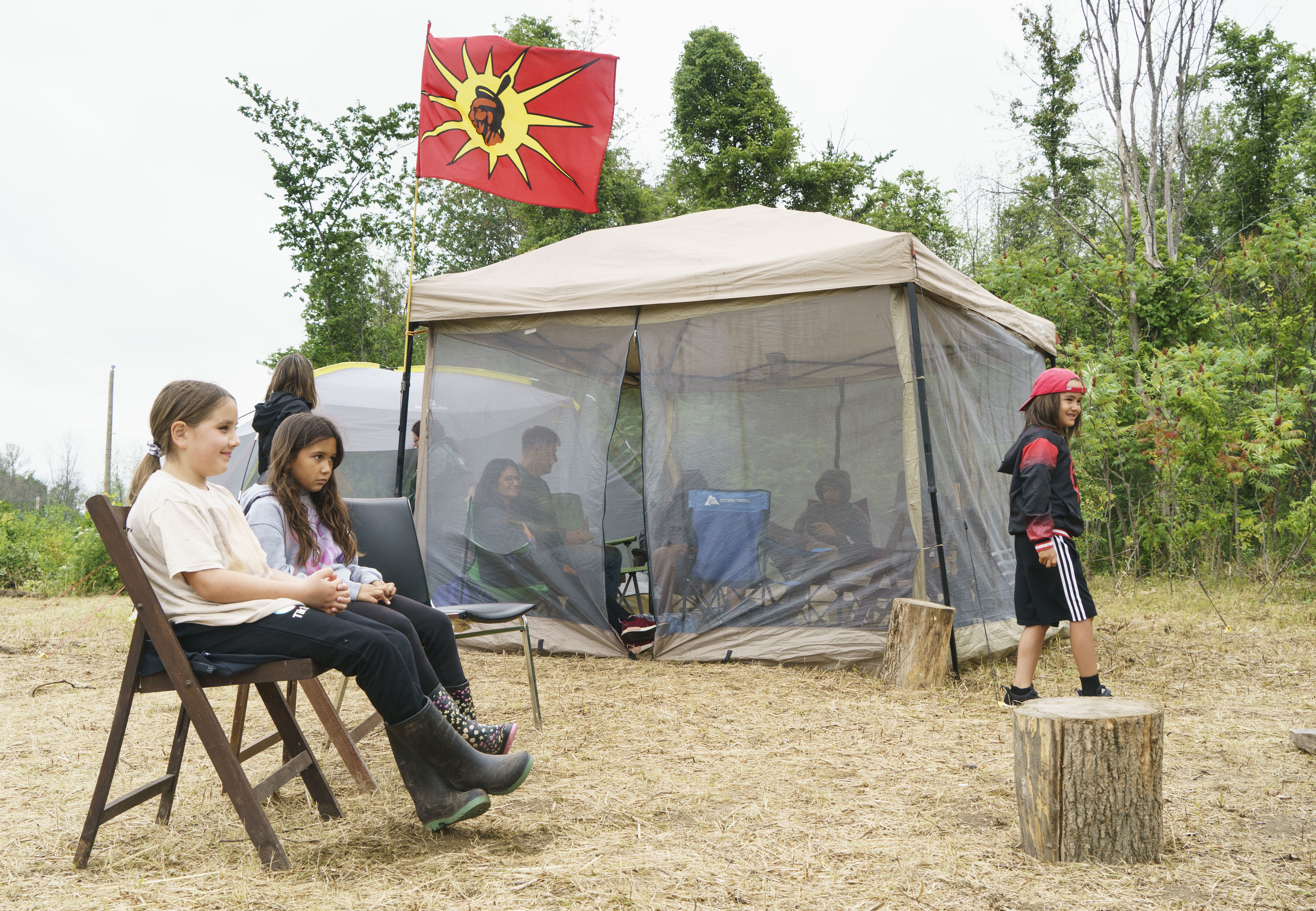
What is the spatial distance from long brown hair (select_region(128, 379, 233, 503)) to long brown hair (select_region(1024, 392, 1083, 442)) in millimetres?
2987

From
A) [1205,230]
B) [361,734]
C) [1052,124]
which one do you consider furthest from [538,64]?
[1205,230]

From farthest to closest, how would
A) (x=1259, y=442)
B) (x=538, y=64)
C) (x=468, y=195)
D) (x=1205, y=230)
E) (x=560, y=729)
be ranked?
1. (x=468, y=195)
2. (x=1205, y=230)
3. (x=1259, y=442)
4. (x=538, y=64)
5. (x=560, y=729)

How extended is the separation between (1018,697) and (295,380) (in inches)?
123

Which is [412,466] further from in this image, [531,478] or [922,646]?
[922,646]

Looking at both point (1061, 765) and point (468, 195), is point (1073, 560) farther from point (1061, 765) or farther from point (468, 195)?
point (468, 195)

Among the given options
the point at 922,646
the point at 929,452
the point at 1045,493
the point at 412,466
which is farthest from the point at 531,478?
the point at 1045,493

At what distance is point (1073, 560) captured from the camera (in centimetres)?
372

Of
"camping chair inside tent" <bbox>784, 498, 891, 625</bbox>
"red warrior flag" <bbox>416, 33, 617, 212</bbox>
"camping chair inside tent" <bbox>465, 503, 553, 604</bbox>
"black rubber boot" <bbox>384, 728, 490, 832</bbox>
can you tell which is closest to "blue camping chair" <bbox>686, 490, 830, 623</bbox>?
"camping chair inside tent" <bbox>784, 498, 891, 625</bbox>

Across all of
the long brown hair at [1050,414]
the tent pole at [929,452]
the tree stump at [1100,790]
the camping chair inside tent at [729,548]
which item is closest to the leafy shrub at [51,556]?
the camping chair inside tent at [729,548]

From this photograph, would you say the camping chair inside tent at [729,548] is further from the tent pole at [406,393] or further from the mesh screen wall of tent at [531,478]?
the tent pole at [406,393]

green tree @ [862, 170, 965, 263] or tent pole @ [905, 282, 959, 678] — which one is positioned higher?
green tree @ [862, 170, 965, 263]

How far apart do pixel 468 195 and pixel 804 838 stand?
18.4 meters

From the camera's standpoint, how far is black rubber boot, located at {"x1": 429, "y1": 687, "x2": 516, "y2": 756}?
230 cm

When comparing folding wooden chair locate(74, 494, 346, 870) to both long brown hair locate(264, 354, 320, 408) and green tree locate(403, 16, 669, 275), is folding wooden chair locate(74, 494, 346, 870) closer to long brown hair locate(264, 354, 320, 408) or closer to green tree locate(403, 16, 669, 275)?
long brown hair locate(264, 354, 320, 408)
